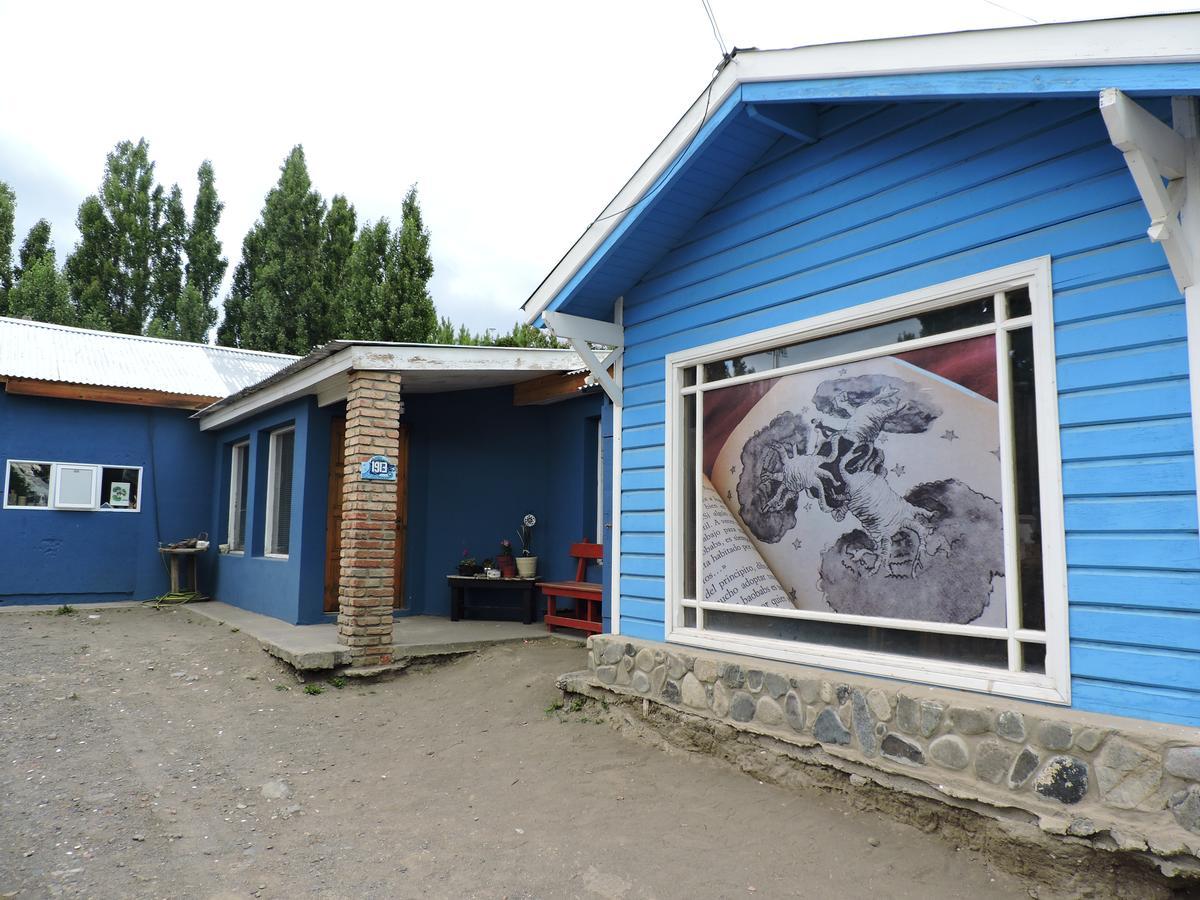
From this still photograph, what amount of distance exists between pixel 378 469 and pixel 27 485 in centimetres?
732

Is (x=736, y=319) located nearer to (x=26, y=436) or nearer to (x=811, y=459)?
(x=811, y=459)

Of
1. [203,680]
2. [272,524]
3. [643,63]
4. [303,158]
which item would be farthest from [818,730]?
[303,158]

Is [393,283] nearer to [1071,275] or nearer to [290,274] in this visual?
[290,274]

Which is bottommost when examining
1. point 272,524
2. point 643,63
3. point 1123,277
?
point 272,524

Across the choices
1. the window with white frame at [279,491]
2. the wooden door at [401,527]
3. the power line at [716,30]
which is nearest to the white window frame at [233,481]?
the window with white frame at [279,491]

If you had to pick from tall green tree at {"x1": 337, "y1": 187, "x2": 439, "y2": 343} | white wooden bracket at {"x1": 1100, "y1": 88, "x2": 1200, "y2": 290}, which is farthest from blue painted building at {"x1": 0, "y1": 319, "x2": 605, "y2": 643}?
tall green tree at {"x1": 337, "y1": 187, "x2": 439, "y2": 343}

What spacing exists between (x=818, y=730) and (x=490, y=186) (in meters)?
36.7

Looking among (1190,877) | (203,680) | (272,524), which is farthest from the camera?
(272,524)

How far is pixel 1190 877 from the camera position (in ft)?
9.02

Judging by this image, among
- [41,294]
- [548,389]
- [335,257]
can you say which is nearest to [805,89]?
[548,389]

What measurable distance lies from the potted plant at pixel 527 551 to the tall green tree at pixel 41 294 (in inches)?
749

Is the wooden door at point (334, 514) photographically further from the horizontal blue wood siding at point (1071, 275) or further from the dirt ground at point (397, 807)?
the horizontal blue wood siding at point (1071, 275)

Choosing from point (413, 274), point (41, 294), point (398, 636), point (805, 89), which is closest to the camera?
point (805, 89)

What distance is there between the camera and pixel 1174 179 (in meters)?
3.06
